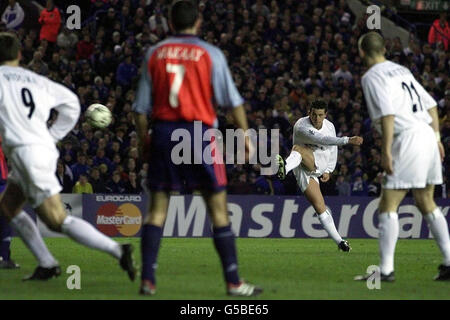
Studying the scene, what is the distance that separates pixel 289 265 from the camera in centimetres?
1262

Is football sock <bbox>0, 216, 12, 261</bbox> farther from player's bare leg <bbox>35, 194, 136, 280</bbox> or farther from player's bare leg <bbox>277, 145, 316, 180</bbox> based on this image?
player's bare leg <bbox>277, 145, 316, 180</bbox>

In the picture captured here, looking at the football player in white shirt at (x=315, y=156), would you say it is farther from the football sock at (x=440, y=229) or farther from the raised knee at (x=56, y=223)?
the raised knee at (x=56, y=223)

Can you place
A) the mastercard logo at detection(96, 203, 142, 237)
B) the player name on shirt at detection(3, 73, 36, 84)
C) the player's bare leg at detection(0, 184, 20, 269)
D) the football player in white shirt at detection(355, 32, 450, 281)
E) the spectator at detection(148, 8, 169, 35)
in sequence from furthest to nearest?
the spectator at detection(148, 8, 169, 35), the mastercard logo at detection(96, 203, 142, 237), the player's bare leg at detection(0, 184, 20, 269), the football player in white shirt at detection(355, 32, 450, 281), the player name on shirt at detection(3, 73, 36, 84)

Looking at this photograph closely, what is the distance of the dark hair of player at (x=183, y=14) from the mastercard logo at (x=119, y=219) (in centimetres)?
1215

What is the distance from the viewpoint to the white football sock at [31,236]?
32.3 feet

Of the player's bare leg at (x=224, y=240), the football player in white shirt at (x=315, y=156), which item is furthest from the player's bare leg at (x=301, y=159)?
Result: the player's bare leg at (x=224, y=240)

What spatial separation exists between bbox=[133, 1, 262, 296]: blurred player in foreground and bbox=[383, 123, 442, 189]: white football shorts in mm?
2256

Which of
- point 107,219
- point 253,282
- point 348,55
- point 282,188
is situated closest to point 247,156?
point 253,282

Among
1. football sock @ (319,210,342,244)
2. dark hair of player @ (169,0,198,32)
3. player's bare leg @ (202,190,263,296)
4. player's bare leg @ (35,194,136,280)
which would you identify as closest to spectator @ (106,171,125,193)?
football sock @ (319,210,342,244)

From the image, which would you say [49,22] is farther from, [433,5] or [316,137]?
[433,5]

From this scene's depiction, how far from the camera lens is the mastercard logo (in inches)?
793

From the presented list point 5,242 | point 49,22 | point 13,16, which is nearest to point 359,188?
point 49,22

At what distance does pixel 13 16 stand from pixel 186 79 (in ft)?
55.4
